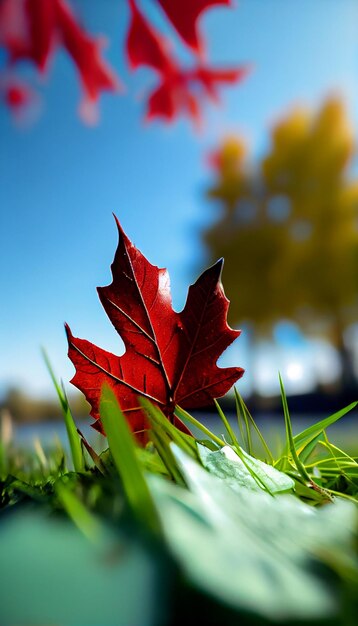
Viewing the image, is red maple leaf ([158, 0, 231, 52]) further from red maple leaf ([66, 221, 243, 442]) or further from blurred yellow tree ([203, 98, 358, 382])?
blurred yellow tree ([203, 98, 358, 382])

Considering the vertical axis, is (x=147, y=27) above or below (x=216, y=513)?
above

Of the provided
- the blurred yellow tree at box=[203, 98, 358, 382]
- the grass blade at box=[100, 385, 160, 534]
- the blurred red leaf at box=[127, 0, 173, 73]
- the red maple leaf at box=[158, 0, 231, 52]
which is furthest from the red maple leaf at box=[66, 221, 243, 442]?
the blurred yellow tree at box=[203, 98, 358, 382]

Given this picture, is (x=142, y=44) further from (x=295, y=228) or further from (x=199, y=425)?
(x=295, y=228)

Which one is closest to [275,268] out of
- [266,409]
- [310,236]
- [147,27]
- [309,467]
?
[310,236]

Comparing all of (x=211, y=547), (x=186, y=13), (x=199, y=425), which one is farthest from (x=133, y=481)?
(x=186, y=13)

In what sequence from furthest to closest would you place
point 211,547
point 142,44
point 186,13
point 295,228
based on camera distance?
1. point 295,228
2. point 142,44
3. point 186,13
4. point 211,547

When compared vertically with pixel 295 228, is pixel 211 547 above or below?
below

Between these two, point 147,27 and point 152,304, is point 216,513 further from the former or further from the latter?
point 147,27
